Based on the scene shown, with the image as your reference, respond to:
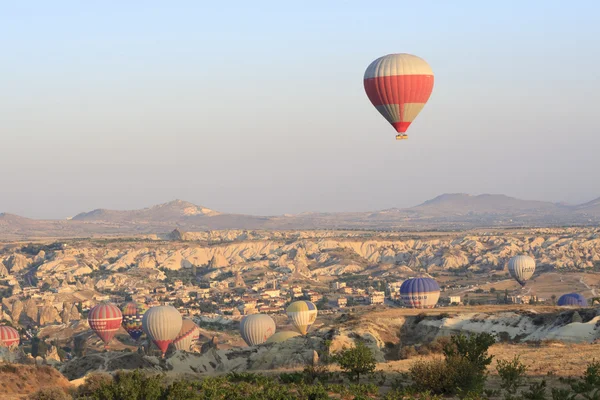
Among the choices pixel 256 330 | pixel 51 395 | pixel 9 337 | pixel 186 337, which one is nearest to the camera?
pixel 51 395

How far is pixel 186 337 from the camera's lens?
2862 inches

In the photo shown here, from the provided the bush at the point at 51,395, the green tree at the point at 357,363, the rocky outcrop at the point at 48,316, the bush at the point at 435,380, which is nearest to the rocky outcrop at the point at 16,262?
the rocky outcrop at the point at 48,316

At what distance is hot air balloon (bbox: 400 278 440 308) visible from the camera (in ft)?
244

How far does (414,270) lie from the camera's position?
479 ft

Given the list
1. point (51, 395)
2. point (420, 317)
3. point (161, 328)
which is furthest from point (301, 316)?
point (51, 395)

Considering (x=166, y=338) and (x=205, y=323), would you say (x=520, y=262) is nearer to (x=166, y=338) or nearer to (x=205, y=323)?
(x=205, y=323)

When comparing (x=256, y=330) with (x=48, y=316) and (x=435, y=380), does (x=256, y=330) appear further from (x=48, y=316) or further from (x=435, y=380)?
(x=435, y=380)

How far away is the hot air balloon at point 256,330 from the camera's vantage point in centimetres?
6955

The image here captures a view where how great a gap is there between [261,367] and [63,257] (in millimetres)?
125554

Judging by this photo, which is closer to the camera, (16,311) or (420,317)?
(420,317)

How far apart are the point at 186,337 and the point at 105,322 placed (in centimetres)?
995

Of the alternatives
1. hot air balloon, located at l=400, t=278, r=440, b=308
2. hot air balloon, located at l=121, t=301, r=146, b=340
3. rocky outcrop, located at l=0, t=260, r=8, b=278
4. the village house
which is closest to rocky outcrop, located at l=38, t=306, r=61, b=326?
hot air balloon, located at l=121, t=301, r=146, b=340

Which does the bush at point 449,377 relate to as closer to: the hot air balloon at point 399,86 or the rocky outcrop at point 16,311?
the hot air balloon at point 399,86

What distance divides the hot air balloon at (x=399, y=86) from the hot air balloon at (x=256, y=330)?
2288 centimetres
